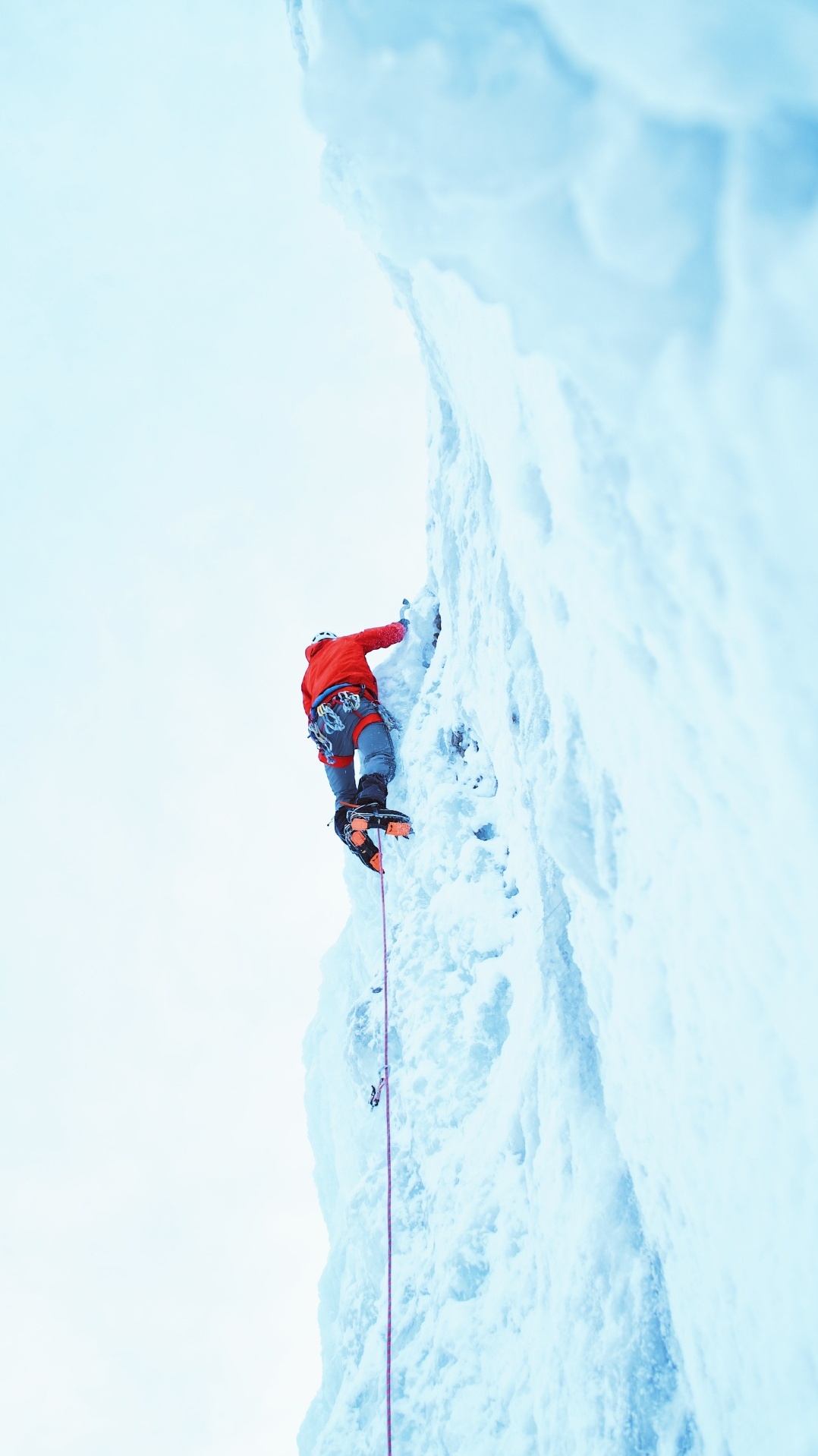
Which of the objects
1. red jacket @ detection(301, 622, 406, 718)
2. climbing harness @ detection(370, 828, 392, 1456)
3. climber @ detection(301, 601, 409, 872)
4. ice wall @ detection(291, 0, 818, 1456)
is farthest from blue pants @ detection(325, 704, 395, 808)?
ice wall @ detection(291, 0, 818, 1456)

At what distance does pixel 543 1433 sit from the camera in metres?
2.60

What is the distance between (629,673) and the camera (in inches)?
69.3

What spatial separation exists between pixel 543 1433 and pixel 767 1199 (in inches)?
70.0

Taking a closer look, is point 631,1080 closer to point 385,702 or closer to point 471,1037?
point 471,1037

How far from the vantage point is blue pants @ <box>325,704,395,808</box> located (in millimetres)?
4715

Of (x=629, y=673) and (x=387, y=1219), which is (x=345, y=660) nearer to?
(x=387, y=1219)

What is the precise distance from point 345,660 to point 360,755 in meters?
0.66

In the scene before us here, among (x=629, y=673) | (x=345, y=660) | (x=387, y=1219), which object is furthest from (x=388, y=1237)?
(x=629, y=673)

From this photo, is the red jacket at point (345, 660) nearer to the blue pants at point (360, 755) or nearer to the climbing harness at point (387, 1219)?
the blue pants at point (360, 755)

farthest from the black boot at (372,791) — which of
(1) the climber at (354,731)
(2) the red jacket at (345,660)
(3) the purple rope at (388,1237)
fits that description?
(2) the red jacket at (345,660)

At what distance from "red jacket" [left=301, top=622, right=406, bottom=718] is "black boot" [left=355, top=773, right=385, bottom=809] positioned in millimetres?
681

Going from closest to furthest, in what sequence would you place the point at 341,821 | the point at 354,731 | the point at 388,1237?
the point at 388,1237, the point at 341,821, the point at 354,731

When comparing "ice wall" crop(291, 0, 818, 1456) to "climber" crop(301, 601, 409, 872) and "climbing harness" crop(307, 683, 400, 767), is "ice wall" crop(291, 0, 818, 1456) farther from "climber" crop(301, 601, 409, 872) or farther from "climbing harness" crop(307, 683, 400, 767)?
"climbing harness" crop(307, 683, 400, 767)

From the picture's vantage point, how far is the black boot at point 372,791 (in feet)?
14.9
